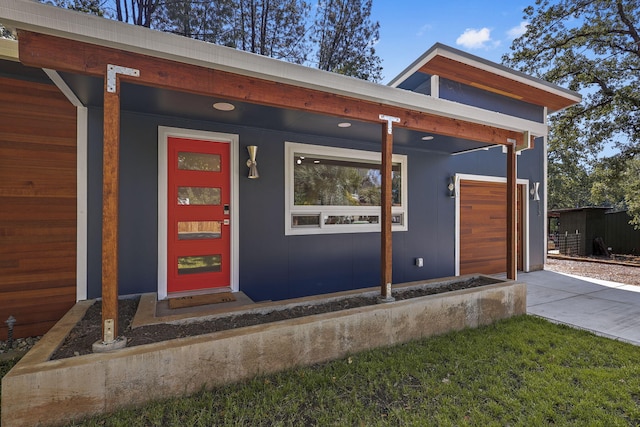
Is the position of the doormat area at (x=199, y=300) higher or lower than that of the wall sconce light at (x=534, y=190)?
lower

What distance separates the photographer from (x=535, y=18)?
32.5ft

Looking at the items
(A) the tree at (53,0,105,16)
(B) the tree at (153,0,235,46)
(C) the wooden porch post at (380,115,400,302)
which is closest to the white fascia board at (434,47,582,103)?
(C) the wooden porch post at (380,115,400,302)

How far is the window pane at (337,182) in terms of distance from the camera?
4.70m

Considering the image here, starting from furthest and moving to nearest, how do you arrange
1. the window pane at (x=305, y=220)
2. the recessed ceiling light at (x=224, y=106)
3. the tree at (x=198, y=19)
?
the tree at (x=198, y=19) < the window pane at (x=305, y=220) < the recessed ceiling light at (x=224, y=106)

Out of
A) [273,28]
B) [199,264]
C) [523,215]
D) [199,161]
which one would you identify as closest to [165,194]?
[199,161]

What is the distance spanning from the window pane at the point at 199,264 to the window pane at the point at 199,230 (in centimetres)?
25

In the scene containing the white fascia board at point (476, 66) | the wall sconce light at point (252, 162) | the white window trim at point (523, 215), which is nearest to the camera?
the wall sconce light at point (252, 162)

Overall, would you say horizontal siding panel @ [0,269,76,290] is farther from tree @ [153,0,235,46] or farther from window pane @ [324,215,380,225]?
tree @ [153,0,235,46]

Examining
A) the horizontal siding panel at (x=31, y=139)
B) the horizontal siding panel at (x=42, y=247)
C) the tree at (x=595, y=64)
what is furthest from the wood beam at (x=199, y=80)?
the tree at (x=595, y=64)

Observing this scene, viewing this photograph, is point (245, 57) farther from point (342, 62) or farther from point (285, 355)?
point (342, 62)

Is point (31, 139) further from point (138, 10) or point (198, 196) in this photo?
point (138, 10)

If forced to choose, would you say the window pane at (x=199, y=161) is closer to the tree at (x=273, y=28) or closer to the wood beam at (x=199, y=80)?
the wood beam at (x=199, y=80)

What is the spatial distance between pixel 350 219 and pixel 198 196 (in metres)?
2.31

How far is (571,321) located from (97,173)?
5.77m
